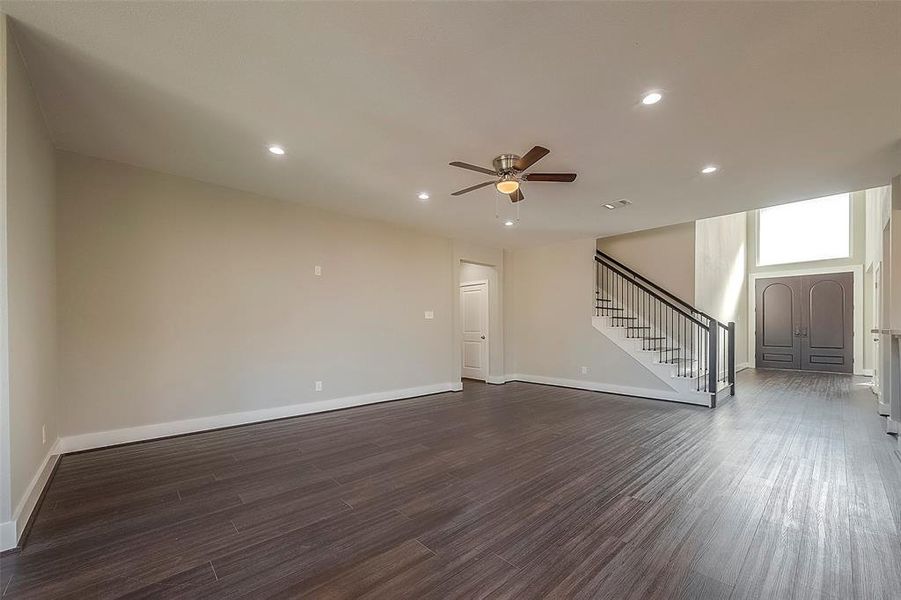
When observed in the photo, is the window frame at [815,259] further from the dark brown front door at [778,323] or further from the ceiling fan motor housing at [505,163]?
the ceiling fan motor housing at [505,163]

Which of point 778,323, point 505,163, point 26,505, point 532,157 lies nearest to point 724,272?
point 778,323

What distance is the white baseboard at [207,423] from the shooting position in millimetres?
3611

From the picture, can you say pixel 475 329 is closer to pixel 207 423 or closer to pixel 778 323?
pixel 207 423

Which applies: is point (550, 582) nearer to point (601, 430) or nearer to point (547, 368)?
point (601, 430)

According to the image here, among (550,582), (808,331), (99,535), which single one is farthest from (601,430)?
(808,331)

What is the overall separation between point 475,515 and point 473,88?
9.04 feet

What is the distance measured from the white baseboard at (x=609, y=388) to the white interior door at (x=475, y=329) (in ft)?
2.16

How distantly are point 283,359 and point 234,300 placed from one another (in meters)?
0.92

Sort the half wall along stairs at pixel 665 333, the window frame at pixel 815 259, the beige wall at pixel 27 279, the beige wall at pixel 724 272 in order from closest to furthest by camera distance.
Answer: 1. the beige wall at pixel 27 279
2. the half wall along stairs at pixel 665 333
3. the beige wall at pixel 724 272
4. the window frame at pixel 815 259

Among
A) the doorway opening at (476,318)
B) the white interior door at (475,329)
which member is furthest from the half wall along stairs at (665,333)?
the white interior door at (475,329)

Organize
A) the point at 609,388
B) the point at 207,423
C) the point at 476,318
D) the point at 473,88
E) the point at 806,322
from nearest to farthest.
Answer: the point at 473,88 < the point at 207,423 < the point at 609,388 < the point at 476,318 < the point at 806,322

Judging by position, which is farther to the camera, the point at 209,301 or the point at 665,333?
the point at 665,333

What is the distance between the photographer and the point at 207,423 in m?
4.23

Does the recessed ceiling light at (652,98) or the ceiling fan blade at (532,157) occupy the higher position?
the recessed ceiling light at (652,98)
